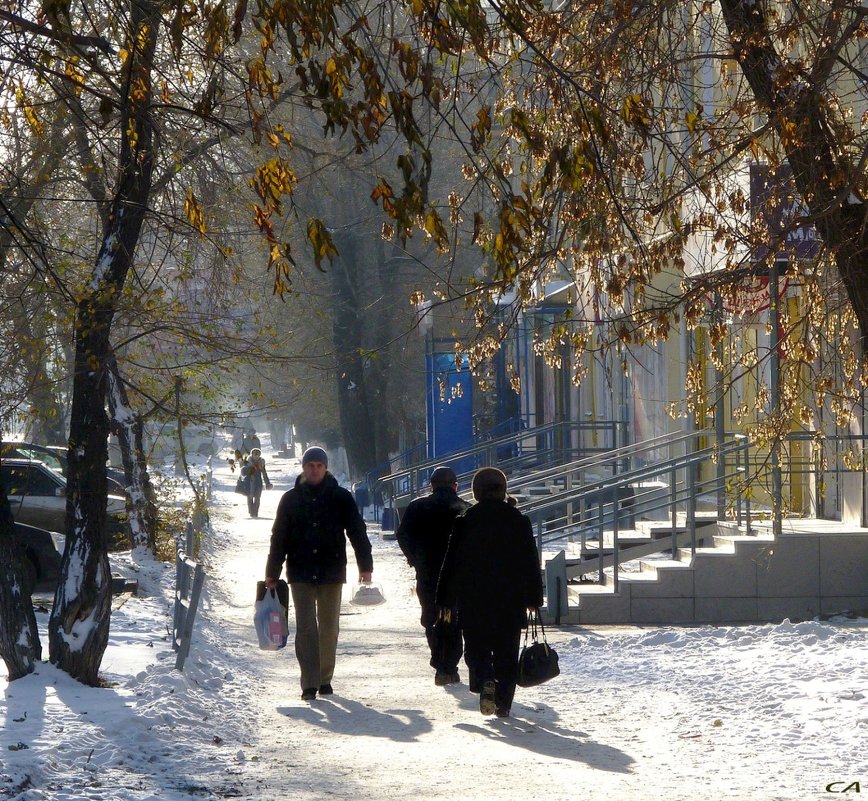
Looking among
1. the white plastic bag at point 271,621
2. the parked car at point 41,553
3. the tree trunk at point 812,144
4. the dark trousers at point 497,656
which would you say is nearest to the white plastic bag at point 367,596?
the parked car at point 41,553

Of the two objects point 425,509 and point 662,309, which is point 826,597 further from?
point 662,309

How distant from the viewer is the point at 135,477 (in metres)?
17.8

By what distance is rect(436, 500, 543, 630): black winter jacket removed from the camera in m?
8.02

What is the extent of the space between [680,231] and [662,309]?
0.48 meters

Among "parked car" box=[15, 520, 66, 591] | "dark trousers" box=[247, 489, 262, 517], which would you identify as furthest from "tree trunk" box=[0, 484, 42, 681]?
"dark trousers" box=[247, 489, 262, 517]

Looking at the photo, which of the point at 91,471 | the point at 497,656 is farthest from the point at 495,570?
the point at 91,471

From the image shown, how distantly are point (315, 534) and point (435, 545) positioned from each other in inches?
36.6

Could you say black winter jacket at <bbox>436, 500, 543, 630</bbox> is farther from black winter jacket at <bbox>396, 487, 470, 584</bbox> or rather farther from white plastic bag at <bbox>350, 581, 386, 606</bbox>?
white plastic bag at <bbox>350, 581, 386, 606</bbox>

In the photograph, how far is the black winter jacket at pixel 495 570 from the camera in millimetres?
8016

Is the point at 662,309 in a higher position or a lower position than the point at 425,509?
higher

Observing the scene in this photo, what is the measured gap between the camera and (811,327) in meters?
8.25

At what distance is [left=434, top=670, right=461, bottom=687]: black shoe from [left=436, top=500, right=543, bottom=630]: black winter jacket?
1232 mm

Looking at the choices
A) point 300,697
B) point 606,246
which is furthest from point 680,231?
point 300,697

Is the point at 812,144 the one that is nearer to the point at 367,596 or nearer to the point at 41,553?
the point at 367,596
